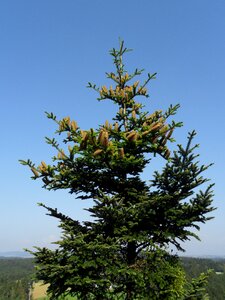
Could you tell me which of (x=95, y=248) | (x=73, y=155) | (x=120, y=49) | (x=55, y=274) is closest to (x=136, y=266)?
(x=95, y=248)

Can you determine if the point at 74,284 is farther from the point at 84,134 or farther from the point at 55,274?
the point at 84,134

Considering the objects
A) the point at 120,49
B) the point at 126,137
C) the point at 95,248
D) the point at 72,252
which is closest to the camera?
the point at 95,248

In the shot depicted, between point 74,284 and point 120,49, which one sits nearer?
point 74,284

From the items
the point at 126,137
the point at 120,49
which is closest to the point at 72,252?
the point at 126,137

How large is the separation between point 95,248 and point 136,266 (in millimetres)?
2101

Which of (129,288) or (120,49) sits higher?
(120,49)

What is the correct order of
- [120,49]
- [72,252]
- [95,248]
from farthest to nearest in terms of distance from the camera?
[120,49]
[72,252]
[95,248]

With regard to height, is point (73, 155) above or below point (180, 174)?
above

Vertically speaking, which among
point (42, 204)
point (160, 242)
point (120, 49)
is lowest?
point (160, 242)

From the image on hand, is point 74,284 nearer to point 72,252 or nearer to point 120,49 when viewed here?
point 72,252

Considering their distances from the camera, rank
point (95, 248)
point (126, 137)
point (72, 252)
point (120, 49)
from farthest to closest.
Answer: point (120, 49)
point (126, 137)
point (72, 252)
point (95, 248)

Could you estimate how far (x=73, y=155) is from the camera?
12312 millimetres

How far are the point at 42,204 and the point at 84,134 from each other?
10.7 feet

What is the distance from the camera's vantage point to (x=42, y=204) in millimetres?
12359
